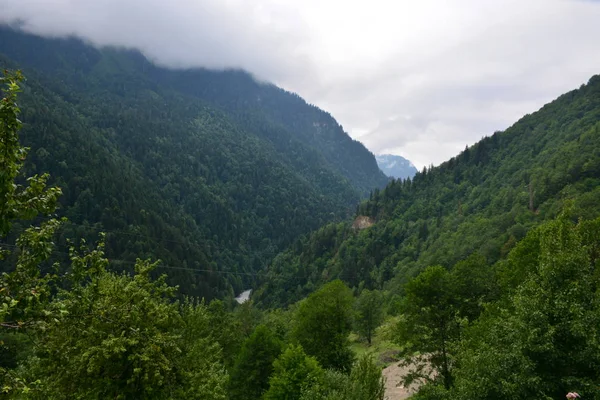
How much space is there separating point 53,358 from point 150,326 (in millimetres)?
3634

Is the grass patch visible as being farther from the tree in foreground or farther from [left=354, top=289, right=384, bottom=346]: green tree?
the tree in foreground

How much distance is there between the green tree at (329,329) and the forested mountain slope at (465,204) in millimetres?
66398

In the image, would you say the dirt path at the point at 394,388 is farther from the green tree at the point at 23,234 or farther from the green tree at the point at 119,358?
the green tree at the point at 23,234

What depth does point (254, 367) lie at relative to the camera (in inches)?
1489

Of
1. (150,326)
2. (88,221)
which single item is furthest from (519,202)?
(88,221)

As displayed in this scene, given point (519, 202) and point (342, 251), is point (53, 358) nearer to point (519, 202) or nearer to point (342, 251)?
point (519, 202)

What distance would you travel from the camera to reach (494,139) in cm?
19000

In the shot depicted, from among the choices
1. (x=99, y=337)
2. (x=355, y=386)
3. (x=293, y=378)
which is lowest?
(x=293, y=378)

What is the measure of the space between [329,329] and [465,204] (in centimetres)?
13047

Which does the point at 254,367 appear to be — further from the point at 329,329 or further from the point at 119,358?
the point at 119,358

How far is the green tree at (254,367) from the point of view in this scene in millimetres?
36750

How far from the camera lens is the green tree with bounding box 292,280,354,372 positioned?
38.8 m

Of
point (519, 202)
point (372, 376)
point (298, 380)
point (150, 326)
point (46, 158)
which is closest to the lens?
point (150, 326)

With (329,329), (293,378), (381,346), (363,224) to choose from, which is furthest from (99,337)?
(363,224)
